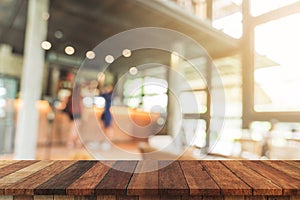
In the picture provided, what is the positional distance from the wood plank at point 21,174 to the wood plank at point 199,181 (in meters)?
0.51

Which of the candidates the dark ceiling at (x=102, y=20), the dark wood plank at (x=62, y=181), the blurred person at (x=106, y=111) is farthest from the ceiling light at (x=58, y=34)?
the dark wood plank at (x=62, y=181)

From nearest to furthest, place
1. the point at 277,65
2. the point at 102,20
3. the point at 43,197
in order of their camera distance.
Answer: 1. the point at 43,197
2. the point at 277,65
3. the point at 102,20

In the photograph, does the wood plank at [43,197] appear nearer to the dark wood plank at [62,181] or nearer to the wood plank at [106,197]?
the dark wood plank at [62,181]

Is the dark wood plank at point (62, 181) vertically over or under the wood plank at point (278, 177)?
under

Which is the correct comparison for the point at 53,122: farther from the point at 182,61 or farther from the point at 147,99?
the point at 147,99

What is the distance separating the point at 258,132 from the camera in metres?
2.83

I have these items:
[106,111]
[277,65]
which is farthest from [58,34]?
[277,65]

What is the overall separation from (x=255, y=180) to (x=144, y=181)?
342 millimetres

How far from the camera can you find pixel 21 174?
729 mm

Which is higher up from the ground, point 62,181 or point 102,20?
point 102,20

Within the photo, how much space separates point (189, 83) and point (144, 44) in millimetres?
693

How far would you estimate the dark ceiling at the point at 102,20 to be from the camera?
9.34ft

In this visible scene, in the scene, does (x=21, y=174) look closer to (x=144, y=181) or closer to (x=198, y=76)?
(x=144, y=181)

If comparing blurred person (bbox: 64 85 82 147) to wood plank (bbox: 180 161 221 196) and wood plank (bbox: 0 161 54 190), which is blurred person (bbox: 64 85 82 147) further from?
wood plank (bbox: 180 161 221 196)
